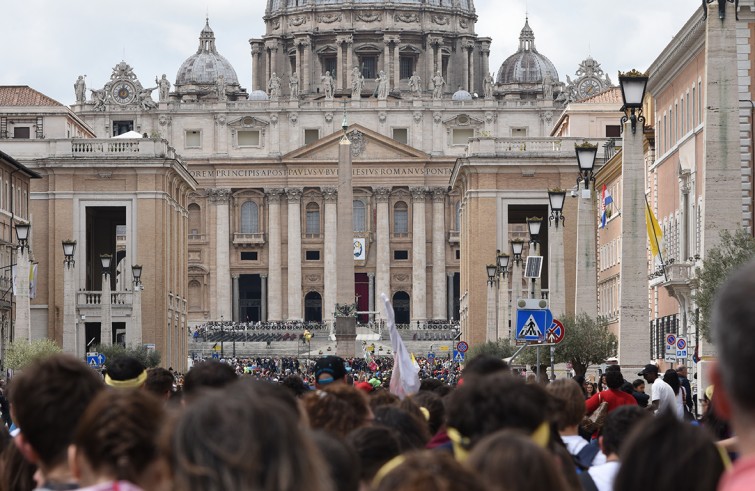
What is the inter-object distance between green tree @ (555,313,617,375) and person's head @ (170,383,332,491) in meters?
35.4

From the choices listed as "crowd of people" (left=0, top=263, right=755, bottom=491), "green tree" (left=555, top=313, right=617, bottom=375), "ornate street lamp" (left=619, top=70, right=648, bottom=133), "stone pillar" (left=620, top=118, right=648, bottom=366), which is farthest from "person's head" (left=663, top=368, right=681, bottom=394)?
"green tree" (left=555, top=313, right=617, bottom=375)

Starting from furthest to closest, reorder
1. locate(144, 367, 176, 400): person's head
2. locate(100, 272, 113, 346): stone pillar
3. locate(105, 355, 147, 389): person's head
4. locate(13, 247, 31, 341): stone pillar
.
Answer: locate(100, 272, 113, 346): stone pillar → locate(13, 247, 31, 341): stone pillar → locate(144, 367, 176, 400): person's head → locate(105, 355, 147, 389): person's head

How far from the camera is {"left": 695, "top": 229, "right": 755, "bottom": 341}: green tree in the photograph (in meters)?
29.9

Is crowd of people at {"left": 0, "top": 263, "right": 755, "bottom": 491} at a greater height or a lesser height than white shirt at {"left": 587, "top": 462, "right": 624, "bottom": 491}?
greater

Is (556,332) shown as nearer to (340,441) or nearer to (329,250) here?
(340,441)

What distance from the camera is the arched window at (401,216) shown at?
474 ft

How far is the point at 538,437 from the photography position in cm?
782

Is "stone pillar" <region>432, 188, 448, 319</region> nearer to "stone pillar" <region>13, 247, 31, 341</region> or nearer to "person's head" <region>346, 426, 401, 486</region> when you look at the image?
"stone pillar" <region>13, 247, 31, 341</region>

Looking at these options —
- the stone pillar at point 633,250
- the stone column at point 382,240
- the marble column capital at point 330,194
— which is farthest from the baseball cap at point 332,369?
the marble column capital at point 330,194

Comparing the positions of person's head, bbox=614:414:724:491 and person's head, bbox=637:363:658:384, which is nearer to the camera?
person's head, bbox=614:414:724:491

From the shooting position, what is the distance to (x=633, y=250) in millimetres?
26062

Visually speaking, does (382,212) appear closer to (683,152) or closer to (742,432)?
(683,152)

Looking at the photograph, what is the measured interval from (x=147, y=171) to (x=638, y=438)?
84.3m

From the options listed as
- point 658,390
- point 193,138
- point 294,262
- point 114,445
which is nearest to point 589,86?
point 294,262
